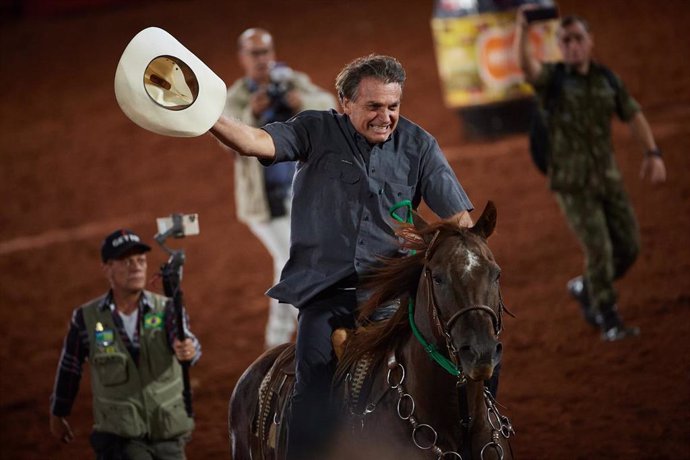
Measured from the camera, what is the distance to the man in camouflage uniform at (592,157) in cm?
944

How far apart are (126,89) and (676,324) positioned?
653cm

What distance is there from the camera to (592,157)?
9.57 m

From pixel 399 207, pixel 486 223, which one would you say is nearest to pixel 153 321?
pixel 399 207

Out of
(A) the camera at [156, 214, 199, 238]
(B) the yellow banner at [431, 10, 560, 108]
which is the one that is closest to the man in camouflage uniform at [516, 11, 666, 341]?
(A) the camera at [156, 214, 199, 238]

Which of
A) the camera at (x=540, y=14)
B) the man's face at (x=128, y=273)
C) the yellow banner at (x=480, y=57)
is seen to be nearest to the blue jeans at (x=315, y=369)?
the man's face at (x=128, y=273)

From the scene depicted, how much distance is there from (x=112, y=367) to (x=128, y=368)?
0.09 meters

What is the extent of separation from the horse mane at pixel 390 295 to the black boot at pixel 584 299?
519cm

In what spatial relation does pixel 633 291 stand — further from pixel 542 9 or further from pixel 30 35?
pixel 30 35

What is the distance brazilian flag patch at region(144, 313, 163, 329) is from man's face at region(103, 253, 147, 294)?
0.60 ft

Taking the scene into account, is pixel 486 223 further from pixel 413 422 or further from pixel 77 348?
pixel 77 348

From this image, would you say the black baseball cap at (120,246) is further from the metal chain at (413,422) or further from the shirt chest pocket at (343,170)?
the metal chain at (413,422)

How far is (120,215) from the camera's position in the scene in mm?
16062

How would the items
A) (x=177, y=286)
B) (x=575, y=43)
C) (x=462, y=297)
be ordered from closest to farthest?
(x=462, y=297), (x=177, y=286), (x=575, y=43)

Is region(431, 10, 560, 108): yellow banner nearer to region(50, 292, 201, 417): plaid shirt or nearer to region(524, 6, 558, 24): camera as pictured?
region(524, 6, 558, 24): camera
